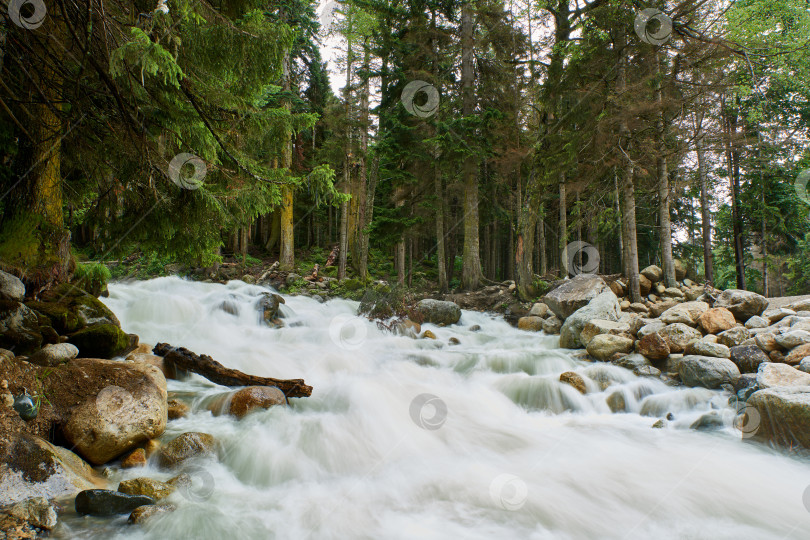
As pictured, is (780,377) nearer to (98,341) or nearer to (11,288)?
(98,341)

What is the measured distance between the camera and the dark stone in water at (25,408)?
3.24 metres

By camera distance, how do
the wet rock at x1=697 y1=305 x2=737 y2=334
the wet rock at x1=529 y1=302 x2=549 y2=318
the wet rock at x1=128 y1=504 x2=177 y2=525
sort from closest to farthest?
the wet rock at x1=128 y1=504 x2=177 y2=525 → the wet rock at x1=697 y1=305 x2=737 y2=334 → the wet rock at x1=529 y1=302 x2=549 y2=318

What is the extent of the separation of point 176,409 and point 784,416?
22.9 ft

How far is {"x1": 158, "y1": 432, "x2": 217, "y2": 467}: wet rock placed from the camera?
366cm

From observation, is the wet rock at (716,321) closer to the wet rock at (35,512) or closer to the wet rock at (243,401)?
the wet rock at (243,401)

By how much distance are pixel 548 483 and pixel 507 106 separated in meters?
14.1

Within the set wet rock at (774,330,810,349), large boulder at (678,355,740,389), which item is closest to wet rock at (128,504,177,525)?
large boulder at (678,355,740,389)

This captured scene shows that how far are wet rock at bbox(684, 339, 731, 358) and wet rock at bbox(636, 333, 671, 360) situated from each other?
1.15ft
